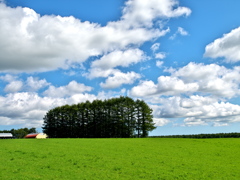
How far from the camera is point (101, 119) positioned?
357ft

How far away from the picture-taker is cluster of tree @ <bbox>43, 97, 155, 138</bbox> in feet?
324

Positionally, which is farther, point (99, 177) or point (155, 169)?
point (155, 169)

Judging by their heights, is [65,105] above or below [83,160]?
above

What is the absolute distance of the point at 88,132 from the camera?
111 meters

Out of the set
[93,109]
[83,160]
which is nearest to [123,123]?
[93,109]

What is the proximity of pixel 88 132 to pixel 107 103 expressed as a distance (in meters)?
15.4

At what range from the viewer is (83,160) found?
2795cm

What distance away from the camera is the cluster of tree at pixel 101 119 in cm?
9869

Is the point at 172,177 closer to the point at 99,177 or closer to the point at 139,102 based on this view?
the point at 99,177

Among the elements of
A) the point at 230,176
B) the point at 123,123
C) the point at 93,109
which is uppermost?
the point at 93,109

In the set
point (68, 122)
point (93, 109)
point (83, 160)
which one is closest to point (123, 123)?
point (93, 109)

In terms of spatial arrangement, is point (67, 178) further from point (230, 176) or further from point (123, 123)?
point (123, 123)

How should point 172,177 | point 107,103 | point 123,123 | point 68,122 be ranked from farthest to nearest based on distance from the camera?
point 68,122
point 107,103
point 123,123
point 172,177

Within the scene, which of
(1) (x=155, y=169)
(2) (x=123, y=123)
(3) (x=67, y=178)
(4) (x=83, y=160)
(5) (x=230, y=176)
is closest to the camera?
(3) (x=67, y=178)
